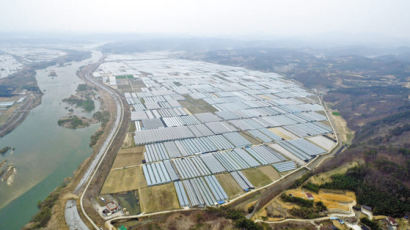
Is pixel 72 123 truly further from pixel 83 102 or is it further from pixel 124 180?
pixel 124 180

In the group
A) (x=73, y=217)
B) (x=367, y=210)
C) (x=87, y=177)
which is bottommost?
(x=73, y=217)

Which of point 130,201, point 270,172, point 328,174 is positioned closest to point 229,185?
point 270,172

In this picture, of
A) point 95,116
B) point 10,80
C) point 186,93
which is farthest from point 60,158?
point 10,80

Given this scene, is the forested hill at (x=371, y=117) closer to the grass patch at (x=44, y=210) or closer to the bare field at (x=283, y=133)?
the bare field at (x=283, y=133)

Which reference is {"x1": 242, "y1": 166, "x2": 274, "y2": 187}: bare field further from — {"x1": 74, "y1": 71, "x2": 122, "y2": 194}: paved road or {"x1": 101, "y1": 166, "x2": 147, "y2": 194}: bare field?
{"x1": 74, "y1": 71, "x2": 122, "y2": 194}: paved road

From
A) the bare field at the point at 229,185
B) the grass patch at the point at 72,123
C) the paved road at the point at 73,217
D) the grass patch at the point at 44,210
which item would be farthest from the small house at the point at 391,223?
the grass patch at the point at 72,123

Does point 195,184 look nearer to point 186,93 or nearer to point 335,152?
point 335,152

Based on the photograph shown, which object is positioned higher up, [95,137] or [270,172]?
[95,137]

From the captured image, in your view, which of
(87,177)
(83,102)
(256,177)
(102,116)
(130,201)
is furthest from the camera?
(83,102)
